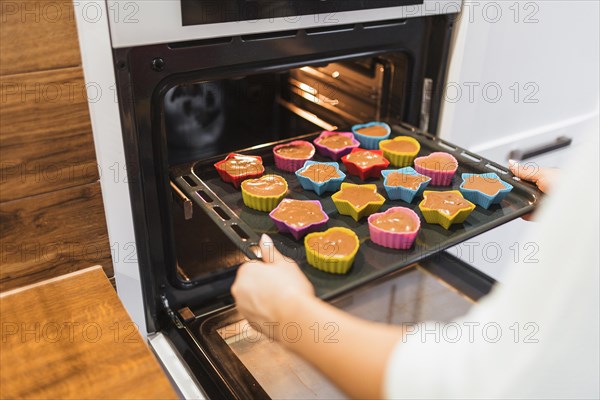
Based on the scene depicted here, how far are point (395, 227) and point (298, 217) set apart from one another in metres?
0.15

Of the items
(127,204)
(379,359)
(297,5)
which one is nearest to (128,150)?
(127,204)

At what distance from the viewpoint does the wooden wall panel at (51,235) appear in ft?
2.74

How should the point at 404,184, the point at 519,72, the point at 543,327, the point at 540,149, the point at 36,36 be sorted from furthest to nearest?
the point at 540,149
the point at 519,72
the point at 404,184
the point at 36,36
the point at 543,327

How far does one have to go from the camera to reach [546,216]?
1.38ft

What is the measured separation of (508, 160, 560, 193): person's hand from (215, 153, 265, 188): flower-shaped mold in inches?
17.6

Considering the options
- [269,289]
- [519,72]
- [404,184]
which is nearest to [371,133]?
[404,184]

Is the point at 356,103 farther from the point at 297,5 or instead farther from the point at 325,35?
the point at 297,5

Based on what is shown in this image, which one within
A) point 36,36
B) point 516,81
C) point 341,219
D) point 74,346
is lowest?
point 74,346

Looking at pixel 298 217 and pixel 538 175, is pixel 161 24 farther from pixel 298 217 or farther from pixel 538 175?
pixel 538 175

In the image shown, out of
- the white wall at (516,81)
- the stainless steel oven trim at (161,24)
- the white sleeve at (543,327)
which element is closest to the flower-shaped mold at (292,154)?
the stainless steel oven trim at (161,24)

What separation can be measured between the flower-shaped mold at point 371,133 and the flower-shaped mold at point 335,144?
17mm

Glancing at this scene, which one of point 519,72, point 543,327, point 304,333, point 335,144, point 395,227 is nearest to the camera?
point 543,327

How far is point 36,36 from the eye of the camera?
0.74 m

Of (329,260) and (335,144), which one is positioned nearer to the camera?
(329,260)
